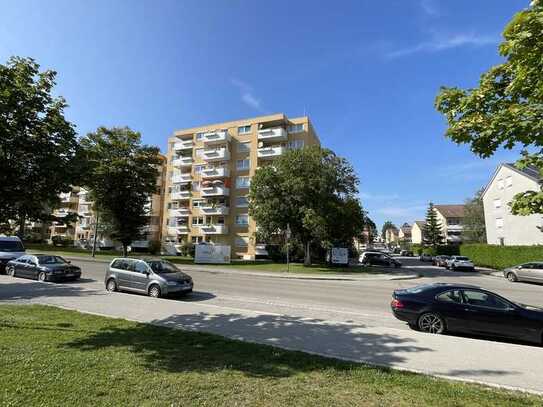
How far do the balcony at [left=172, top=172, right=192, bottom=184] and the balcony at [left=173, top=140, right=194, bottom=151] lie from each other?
445 cm

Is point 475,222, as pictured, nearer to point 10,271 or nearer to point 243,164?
point 243,164

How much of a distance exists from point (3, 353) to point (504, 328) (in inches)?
412

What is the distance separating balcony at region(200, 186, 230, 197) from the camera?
4984 cm

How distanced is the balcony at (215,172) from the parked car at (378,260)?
80.3 feet

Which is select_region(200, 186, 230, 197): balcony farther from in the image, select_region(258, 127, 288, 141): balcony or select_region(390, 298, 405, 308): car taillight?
select_region(390, 298, 405, 308): car taillight

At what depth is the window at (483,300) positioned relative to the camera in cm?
812

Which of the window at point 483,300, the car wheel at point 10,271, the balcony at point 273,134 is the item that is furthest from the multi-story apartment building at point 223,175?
the window at point 483,300

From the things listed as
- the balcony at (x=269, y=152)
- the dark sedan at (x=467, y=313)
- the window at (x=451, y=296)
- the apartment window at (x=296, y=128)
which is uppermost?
the apartment window at (x=296, y=128)

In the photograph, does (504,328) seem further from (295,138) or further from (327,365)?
(295,138)

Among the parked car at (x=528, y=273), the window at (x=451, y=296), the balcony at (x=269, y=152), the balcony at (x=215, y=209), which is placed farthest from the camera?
the balcony at (x=215, y=209)

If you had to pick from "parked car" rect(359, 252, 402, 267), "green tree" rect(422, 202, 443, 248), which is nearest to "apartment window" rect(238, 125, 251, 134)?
"parked car" rect(359, 252, 402, 267)

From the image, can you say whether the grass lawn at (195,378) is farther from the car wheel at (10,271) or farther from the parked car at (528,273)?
the parked car at (528,273)

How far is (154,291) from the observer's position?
42.5 feet

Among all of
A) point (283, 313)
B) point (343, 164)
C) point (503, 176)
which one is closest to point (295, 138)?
point (343, 164)
